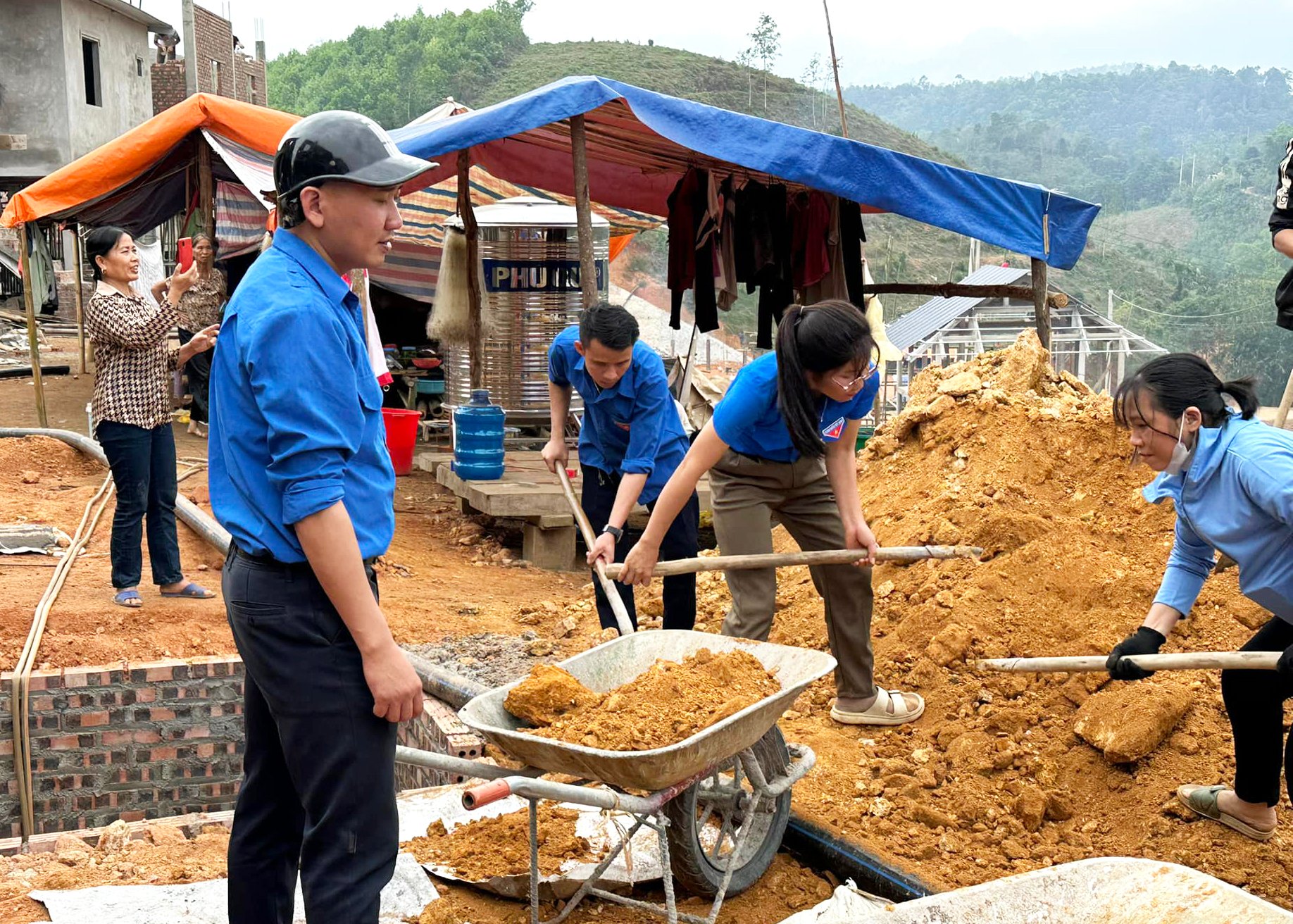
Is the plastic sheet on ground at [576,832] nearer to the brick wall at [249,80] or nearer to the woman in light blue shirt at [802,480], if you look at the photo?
the woman in light blue shirt at [802,480]

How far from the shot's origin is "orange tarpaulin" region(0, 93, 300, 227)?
9.32 meters

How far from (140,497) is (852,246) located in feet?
16.4

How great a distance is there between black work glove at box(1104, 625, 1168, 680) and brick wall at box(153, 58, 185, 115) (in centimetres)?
3002

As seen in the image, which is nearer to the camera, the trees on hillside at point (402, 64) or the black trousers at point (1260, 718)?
the black trousers at point (1260, 718)

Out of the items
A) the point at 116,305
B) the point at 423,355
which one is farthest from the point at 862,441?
the point at 116,305

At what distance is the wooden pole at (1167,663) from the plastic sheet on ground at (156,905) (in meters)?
1.76

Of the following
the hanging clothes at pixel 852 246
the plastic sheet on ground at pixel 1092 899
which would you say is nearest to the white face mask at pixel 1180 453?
the plastic sheet on ground at pixel 1092 899

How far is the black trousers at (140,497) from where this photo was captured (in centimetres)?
539

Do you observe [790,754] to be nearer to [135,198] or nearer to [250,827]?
[250,827]

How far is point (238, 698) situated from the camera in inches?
193

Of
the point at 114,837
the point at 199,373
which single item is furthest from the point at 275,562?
the point at 199,373

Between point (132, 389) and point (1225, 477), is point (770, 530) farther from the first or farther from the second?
point (132, 389)

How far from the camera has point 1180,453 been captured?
2.96m

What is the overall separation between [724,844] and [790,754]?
0.43m
